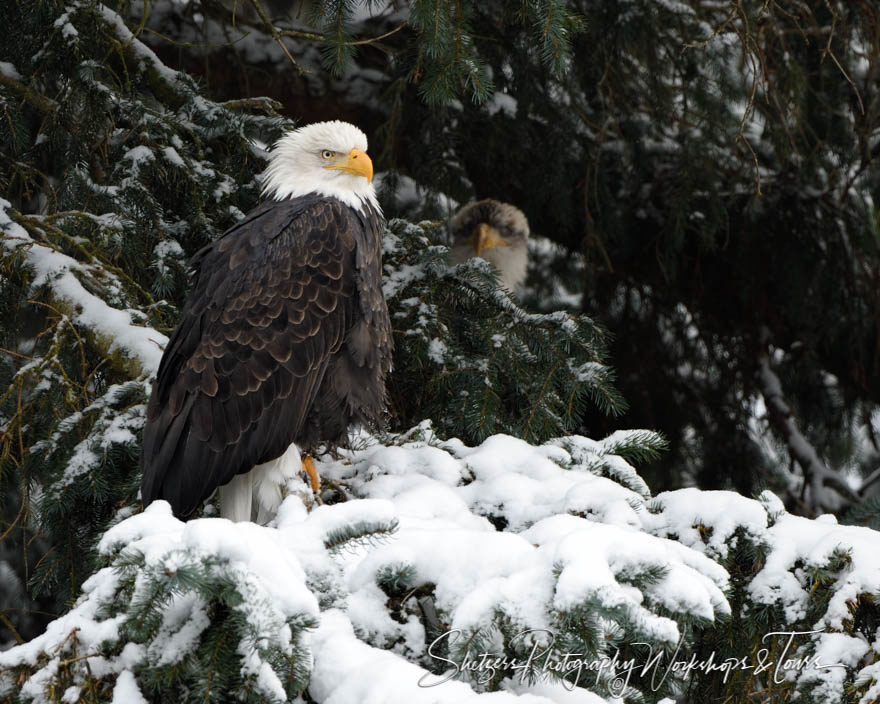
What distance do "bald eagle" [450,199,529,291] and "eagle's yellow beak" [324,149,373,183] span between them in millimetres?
2098

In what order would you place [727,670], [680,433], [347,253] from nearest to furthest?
1. [727,670]
2. [347,253]
3. [680,433]

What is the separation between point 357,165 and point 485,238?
7.16ft

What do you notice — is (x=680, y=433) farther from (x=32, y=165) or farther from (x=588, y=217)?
(x=32, y=165)

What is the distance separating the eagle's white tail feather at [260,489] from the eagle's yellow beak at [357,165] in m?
0.96

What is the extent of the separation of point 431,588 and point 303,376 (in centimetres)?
131

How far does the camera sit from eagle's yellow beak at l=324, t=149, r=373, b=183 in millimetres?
3379

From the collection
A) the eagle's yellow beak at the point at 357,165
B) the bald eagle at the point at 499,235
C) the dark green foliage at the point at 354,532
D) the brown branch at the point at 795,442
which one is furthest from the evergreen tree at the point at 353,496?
the brown branch at the point at 795,442

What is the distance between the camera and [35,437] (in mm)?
2994

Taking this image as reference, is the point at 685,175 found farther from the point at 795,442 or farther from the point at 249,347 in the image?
the point at 249,347

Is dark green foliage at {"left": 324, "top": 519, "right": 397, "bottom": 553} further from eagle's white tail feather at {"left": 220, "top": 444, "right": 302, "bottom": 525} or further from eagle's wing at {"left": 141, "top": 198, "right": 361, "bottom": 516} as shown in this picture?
eagle's white tail feather at {"left": 220, "top": 444, "right": 302, "bottom": 525}

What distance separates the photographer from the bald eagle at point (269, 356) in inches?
116

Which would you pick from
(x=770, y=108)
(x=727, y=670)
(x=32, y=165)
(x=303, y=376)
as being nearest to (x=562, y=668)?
(x=727, y=670)

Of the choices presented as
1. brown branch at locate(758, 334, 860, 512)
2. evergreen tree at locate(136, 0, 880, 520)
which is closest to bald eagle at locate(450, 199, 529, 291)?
evergreen tree at locate(136, 0, 880, 520)

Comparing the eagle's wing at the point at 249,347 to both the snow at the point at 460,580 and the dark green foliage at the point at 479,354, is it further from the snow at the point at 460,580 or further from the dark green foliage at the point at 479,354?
the snow at the point at 460,580
